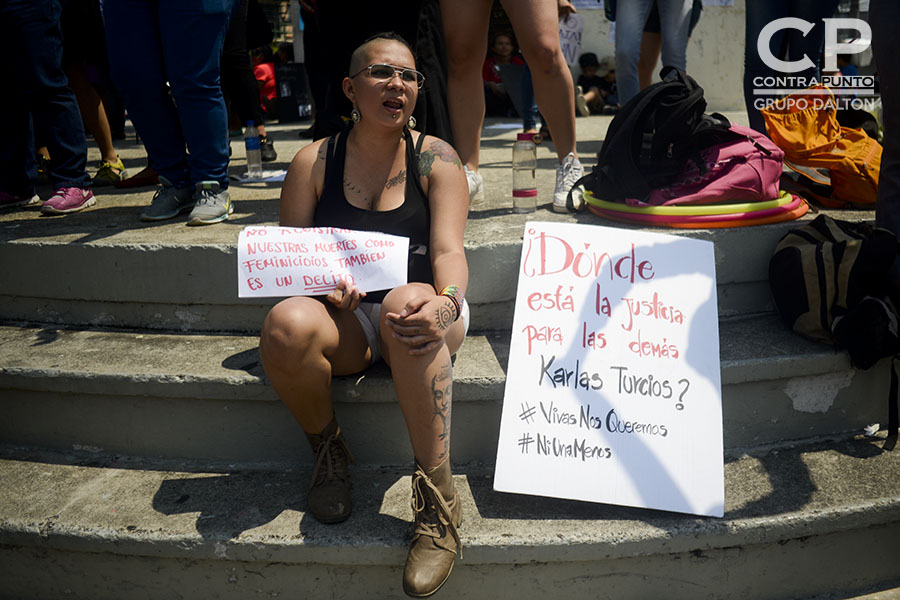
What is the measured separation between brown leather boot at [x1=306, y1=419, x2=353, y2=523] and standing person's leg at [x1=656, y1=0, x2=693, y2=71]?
9.66ft

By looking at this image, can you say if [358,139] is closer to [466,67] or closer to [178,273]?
[178,273]

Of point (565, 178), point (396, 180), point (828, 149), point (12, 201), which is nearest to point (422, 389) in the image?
point (396, 180)

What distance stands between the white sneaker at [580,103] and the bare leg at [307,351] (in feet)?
21.3

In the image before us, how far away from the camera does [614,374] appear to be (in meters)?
2.11

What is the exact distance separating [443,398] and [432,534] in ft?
1.16

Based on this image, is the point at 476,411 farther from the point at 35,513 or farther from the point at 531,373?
the point at 35,513

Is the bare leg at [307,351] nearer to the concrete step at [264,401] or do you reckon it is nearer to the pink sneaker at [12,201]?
the concrete step at [264,401]

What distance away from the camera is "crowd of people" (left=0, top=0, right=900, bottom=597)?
1837mm

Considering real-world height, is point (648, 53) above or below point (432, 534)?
above

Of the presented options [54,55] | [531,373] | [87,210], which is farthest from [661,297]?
[54,55]

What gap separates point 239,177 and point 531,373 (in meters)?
2.84

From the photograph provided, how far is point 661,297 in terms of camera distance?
2.22 m

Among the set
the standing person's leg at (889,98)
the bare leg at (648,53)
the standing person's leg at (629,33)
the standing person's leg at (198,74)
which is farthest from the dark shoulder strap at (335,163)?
the bare leg at (648,53)

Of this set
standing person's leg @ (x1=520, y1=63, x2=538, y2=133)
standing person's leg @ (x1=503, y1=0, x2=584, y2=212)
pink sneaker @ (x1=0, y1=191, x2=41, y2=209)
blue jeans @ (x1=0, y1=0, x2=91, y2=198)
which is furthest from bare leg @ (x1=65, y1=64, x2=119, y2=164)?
standing person's leg @ (x1=520, y1=63, x2=538, y2=133)
